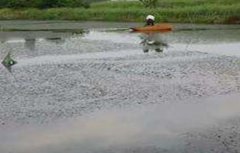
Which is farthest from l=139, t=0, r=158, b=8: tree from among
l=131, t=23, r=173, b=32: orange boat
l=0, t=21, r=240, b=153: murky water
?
l=0, t=21, r=240, b=153: murky water

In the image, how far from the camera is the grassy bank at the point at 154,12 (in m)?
40.7

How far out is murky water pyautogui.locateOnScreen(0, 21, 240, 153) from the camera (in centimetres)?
1325

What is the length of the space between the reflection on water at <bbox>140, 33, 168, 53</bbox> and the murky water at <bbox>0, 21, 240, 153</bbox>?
0.07 metres

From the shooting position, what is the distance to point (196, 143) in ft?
41.3

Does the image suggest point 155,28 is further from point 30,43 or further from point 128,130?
point 128,130

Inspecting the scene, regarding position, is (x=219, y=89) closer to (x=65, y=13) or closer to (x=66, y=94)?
(x=66, y=94)

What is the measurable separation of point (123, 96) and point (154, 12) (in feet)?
84.8

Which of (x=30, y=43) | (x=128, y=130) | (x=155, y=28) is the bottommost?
(x=30, y=43)

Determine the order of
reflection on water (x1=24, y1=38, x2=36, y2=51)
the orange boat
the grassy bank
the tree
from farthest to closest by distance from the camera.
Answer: the tree, the grassy bank, the orange boat, reflection on water (x1=24, y1=38, x2=36, y2=51)

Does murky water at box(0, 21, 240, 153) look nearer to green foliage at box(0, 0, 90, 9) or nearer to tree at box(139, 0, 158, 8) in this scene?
tree at box(139, 0, 158, 8)

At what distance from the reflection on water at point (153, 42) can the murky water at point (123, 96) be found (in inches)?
2.7

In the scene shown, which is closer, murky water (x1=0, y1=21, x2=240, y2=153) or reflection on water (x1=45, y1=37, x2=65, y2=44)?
murky water (x1=0, y1=21, x2=240, y2=153)

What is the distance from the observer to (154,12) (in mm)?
43219

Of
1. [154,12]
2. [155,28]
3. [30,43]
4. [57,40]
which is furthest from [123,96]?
[154,12]
